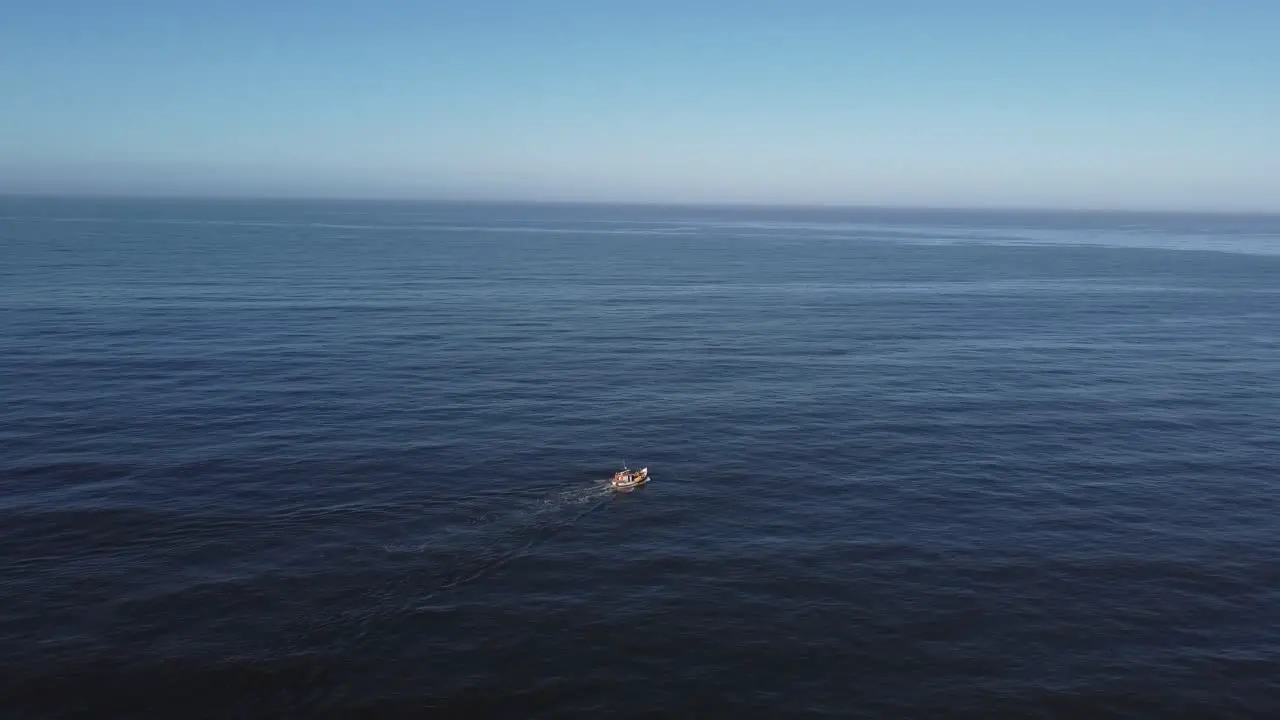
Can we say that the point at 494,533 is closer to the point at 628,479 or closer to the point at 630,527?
the point at 630,527

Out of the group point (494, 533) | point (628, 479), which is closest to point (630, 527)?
point (628, 479)

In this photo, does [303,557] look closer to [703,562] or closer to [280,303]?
[703,562]

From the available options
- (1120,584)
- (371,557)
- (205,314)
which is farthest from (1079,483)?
(205,314)

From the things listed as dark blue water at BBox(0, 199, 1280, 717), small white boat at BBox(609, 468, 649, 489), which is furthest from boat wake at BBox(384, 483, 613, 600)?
small white boat at BBox(609, 468, 649, 489)

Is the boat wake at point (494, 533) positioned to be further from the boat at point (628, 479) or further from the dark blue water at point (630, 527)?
the boat at point (628, 479)

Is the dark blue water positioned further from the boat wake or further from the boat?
Answer: the boat

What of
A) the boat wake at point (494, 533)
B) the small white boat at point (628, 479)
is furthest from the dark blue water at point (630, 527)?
the small white boat at point (628, 479)

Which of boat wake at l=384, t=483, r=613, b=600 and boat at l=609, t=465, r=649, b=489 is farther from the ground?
boat at l=609, t=465, r=649, b=489

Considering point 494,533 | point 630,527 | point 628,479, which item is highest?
point 628,479
